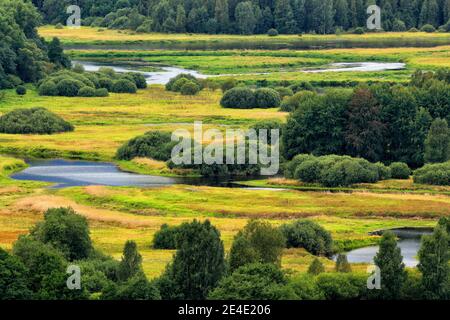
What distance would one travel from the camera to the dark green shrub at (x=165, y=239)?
6581 centimetres

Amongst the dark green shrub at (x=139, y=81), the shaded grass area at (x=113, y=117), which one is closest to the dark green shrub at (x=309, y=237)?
the shaded grass area at (x=113, y=117)

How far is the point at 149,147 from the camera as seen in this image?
330 feet

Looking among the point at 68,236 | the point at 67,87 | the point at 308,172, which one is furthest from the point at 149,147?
the point at 67,87

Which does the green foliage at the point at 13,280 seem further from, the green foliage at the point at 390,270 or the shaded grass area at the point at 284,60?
the shaded grass area at the point at 284,60

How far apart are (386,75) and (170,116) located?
40263mm

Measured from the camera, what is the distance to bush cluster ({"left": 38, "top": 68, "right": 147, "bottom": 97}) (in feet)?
470

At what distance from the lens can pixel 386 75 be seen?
508 feet

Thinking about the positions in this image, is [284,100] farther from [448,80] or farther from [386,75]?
[386,75]

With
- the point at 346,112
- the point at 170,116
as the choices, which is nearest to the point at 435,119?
the point at 346,112

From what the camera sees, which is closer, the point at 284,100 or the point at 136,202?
the point at 136,202

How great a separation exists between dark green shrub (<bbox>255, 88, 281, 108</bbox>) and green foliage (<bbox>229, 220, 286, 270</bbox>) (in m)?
75.7

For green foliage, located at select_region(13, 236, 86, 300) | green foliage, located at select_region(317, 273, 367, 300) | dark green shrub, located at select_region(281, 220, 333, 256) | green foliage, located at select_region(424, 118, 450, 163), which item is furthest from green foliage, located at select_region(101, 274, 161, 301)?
green foliage, located at select_region(424, 118, 450, 163)
